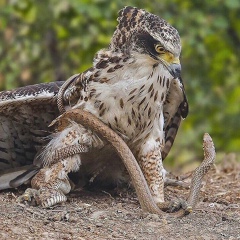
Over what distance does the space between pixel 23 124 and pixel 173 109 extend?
1.09m

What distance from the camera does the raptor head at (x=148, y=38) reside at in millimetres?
4945

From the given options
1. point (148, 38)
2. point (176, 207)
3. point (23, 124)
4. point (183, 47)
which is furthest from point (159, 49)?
point (183, 47)

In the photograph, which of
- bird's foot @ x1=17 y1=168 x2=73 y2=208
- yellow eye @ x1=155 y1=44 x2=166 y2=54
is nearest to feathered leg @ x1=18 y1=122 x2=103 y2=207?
bird's foot @ x1=17 y1=168 x2=73 y2=208

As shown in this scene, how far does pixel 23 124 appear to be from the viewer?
6.02 meters

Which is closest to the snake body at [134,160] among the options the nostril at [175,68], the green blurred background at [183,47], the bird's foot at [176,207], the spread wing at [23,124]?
the bird's foot at [176,207]

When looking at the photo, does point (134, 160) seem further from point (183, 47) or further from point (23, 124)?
point (183, 47)

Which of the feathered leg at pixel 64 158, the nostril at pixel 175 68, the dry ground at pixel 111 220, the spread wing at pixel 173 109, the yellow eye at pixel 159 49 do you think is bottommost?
the dry ground at pixel 111 220

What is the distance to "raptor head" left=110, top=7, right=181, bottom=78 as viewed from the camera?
495cm

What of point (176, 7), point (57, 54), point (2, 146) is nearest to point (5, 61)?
point (57, 54)

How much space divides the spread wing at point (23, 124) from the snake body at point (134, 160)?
0.32m

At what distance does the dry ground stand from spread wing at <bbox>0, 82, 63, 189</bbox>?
30 centimetres

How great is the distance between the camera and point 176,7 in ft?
34.7

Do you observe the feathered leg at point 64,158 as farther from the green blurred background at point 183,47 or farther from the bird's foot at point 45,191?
the green blurred background at point 183,47

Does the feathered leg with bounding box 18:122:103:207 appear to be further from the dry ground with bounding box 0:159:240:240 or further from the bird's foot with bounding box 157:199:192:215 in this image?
the bird's foot with bounding box 157:199:192:215
